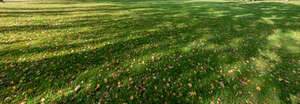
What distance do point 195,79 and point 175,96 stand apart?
0.98 metres

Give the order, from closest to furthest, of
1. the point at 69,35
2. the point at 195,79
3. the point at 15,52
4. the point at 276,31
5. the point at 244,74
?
the point at 195,79 < the point at 244,74 < the point at 15,52 < the point at 69,35 < the point at 276,31

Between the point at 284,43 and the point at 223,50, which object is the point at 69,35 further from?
the point at 284,43

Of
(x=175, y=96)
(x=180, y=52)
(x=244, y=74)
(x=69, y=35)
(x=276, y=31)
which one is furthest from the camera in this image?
(x=276, y=31)

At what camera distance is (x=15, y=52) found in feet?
14.8

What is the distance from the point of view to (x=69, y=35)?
21.1 ft

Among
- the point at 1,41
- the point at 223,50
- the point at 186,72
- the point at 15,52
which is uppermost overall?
the point at 1,41

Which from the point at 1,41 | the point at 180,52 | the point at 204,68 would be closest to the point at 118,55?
the point at 180,52

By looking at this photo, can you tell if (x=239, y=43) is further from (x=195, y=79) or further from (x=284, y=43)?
(x=195, y=79)

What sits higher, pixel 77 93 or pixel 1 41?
pixel 1 41

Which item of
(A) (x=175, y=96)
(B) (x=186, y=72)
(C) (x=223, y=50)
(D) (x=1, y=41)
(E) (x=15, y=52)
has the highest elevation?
(D) (x=1, y=41)

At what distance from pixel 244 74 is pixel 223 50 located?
173 centimetres

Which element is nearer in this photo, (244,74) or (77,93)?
(77,93)

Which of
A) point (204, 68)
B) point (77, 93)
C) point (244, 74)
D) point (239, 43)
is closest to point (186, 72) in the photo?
point (204, 68)

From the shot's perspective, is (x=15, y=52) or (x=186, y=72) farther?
(x=15, y=52)
